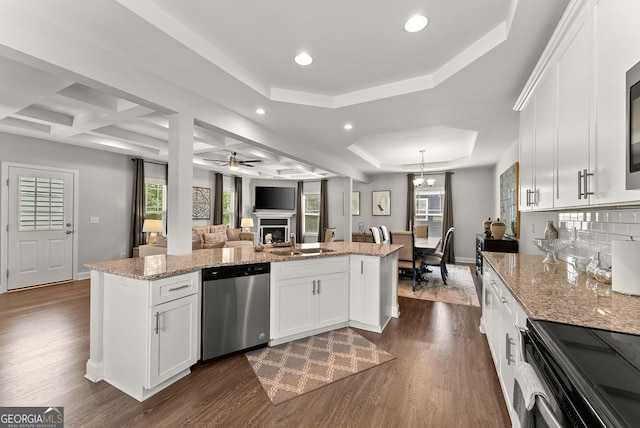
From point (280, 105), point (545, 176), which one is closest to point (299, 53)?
point (280, 105)

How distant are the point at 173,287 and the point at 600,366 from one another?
229 centimetres

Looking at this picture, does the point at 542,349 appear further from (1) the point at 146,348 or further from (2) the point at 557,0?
(1) the point at 146,348

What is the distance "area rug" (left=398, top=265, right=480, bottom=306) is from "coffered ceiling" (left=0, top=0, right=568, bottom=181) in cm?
255

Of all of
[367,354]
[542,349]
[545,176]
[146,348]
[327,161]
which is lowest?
[367,354]

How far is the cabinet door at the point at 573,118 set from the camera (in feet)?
4.59

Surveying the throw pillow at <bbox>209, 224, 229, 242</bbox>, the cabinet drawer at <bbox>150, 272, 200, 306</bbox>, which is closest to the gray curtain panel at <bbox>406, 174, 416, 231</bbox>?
the throw pillow at <bbox>209, 224, 229, 242</bbox>

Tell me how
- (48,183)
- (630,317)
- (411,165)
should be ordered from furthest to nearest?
(411,165) < (48,183) < (630,317)

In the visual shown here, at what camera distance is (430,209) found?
8.12 meters

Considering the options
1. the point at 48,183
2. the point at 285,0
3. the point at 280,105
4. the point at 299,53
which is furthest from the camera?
the point at 48,183

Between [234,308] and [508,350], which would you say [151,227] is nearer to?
[234,308]

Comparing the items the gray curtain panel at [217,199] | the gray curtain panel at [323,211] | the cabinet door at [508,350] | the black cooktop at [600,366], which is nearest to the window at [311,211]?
the gray curtain panel at [323,211]

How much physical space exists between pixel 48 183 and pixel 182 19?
492cm

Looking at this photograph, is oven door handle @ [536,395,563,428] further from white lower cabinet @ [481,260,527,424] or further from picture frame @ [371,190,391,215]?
picture frame @ [371,190,391,215]

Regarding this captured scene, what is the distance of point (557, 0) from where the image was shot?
1582mm
